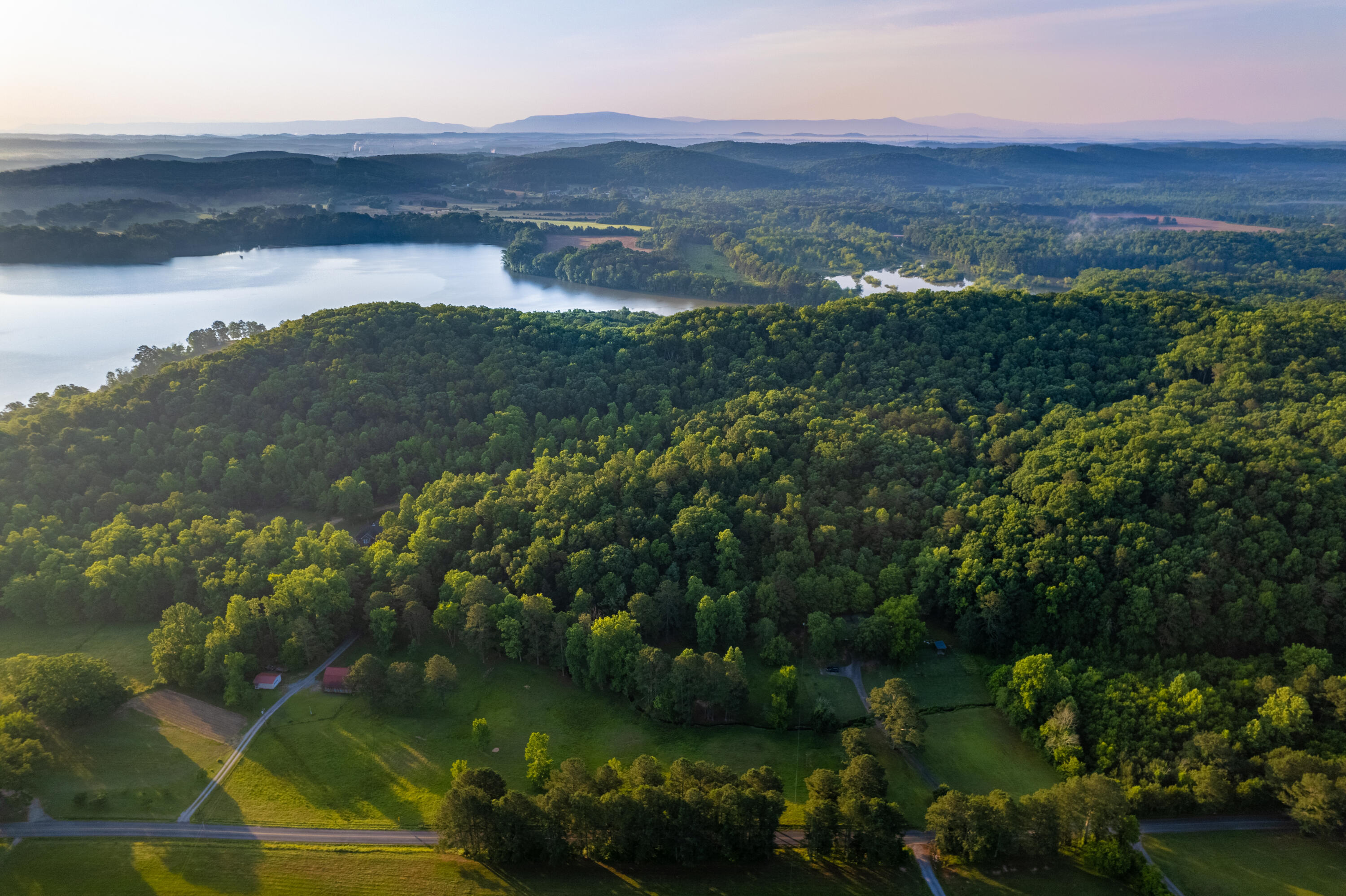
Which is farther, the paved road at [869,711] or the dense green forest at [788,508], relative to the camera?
the dense green forest at [788,508]

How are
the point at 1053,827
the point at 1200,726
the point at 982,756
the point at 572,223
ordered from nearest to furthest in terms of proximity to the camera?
the point at 1053,827 < the point at 1200,726 < the point at 982,756 < the point at 572,223

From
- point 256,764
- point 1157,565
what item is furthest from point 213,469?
point 1157,565

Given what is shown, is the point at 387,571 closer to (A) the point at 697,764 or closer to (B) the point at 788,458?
(A) the point at 697,764

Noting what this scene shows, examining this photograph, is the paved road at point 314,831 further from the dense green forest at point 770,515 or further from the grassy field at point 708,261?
the grassy field at point 708,261

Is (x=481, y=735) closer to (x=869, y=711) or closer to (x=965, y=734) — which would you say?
(x=869, y=711)

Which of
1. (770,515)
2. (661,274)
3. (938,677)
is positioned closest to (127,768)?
(770,515)

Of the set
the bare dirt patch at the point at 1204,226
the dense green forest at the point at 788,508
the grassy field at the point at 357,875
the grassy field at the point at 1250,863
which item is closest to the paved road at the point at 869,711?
the dense green forest at the point at 788,508
